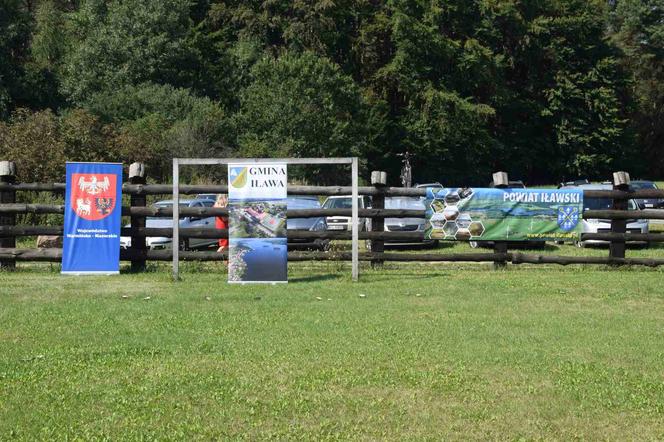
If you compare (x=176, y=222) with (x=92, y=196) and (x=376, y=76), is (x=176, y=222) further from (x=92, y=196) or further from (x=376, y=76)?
(x=376, y=76)

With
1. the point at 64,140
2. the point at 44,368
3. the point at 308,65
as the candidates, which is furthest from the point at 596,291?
the point at 308,65

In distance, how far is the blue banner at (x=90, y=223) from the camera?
1489cm

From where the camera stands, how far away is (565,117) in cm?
6625

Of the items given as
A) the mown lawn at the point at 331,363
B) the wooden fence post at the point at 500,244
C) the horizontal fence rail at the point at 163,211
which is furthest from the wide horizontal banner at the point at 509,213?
the mown lawn at the point at 331,363

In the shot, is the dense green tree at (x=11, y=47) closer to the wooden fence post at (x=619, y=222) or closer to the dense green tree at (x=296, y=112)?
the dense green tree at (x=296, y=112)

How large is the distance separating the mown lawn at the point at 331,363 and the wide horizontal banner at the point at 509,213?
3.48 meters

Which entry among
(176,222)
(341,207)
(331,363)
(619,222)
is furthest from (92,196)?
(619,222)

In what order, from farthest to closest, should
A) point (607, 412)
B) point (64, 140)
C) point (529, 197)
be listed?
point (64, 140)
point (529, 197)
point (607, 412)

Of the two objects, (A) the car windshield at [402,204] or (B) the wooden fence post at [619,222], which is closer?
(B) the wooden fence post at [619,222]

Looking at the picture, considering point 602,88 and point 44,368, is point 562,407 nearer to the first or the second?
point 44,368

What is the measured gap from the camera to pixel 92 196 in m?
15.0

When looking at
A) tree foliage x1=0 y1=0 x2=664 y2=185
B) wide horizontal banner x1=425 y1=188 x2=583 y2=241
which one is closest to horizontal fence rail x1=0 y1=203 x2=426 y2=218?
wide horizontal banner x1=425 y1=188 x2=583 y2=241

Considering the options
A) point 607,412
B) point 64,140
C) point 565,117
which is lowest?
point 607,412

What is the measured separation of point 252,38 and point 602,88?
92.5 ft
